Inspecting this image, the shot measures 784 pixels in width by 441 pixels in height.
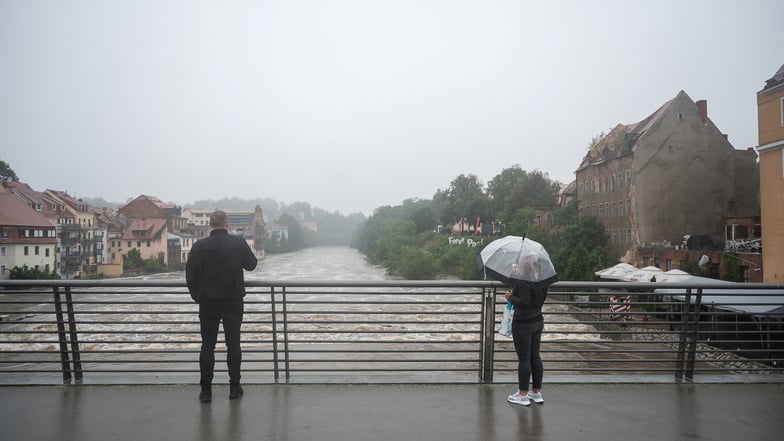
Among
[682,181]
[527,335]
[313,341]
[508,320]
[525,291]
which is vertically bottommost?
[313,341]

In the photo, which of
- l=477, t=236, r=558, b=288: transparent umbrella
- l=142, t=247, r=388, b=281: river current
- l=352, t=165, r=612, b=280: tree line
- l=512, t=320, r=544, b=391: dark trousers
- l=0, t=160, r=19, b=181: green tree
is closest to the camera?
l=477, t=236, r=558, b=288: transparent umbrella

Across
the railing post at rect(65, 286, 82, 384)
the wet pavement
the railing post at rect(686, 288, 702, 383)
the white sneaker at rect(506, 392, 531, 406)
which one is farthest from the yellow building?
the railing post at rect(65, 286, 82, 384)

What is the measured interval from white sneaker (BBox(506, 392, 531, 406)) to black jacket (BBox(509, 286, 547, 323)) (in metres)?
0.73

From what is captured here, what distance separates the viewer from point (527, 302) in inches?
179

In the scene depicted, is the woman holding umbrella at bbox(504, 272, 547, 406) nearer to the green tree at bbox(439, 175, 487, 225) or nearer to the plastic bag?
the plastic bag

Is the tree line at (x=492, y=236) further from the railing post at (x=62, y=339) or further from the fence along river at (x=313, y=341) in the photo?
the railing post at (x=62, y=339)

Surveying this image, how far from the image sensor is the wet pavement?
4.05 meters

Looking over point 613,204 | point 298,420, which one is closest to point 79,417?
point 298,420

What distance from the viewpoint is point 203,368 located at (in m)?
4.73

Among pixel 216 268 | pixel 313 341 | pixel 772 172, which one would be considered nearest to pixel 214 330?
pixel 216 268

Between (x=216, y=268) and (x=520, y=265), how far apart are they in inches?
114

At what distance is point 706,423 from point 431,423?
2.46 meters

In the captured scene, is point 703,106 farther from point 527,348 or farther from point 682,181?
point 527,348

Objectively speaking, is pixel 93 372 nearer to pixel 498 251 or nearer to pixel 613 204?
pixel 498 251
